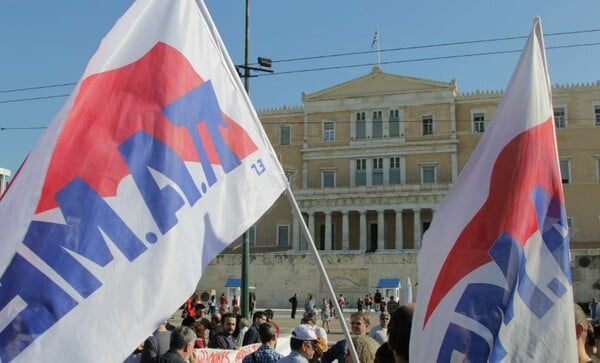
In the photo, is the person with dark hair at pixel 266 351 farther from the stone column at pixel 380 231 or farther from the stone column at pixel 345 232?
the stone column at pixel 345 232

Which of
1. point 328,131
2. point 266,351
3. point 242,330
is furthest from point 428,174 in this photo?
point 266,351

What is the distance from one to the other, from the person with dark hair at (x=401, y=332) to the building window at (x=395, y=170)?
4644 cm

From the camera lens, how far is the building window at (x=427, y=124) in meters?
49.4

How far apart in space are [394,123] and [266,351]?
150 feet

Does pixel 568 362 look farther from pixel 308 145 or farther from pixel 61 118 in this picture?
pixel 308 145

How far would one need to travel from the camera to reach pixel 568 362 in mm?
3096

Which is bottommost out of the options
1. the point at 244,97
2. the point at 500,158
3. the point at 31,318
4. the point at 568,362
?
the point at 568,362

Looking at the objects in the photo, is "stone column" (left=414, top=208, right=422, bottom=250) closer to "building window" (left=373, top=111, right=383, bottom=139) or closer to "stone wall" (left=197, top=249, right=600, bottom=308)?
"stone wall" (left=197, top=249, right=600, bottom=308)

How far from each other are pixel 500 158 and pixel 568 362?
1052 millimetres

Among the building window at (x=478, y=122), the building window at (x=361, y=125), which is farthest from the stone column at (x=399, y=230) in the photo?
the building window at (x=478, y=122)

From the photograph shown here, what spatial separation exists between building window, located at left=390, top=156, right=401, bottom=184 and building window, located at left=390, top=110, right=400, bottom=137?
1809 millimetres

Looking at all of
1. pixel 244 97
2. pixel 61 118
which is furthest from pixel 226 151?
pixel 61 118

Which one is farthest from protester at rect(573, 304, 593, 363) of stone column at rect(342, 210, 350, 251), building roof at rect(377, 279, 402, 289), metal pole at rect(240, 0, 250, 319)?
stone column at rect(342, 210, 350, 251)

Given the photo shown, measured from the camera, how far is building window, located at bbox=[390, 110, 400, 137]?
49894 millimetres
